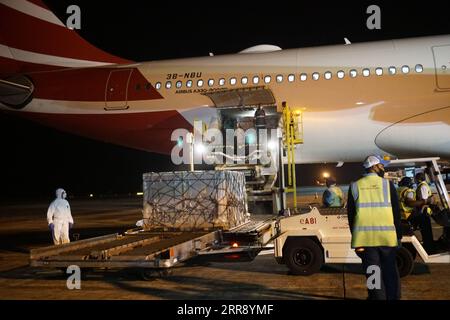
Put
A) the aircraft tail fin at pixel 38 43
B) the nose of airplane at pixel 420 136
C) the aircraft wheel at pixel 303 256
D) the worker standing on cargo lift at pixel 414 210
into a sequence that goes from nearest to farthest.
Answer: the aircraft wheel at pixel 303 256
the worker standing on cargo lift at pixel 414 210
the nose of airplane at pixel 420 136
the aircraft tail fin at pixel 38 43

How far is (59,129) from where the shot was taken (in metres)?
16.3

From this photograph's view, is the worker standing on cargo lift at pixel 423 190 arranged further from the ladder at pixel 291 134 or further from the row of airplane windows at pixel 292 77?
the row of airplane windows at pixel 292 77

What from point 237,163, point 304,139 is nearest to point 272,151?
point 237,163

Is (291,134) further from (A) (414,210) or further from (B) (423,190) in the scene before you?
(B) (423,190)

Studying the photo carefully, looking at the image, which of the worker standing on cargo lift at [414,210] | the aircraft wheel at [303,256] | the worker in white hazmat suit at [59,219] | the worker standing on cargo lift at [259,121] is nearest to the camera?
the aircraft wheel at [303,256]

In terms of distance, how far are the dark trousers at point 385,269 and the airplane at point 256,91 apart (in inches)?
275

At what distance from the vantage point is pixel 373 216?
473cm

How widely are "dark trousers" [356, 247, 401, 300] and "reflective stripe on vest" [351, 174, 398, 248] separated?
3.5 inches

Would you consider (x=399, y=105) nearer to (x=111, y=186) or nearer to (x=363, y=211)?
(x=363, y=211)

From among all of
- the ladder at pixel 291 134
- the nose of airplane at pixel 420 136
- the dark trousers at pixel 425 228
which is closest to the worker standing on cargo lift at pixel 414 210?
the dark trousers at pixel 425 228

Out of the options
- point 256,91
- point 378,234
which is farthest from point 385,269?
point 256,91

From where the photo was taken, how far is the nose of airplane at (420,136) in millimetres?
11414

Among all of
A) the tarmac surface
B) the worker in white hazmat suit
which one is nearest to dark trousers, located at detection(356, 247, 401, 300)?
the tarmac surface

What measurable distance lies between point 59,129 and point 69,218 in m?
7.73
